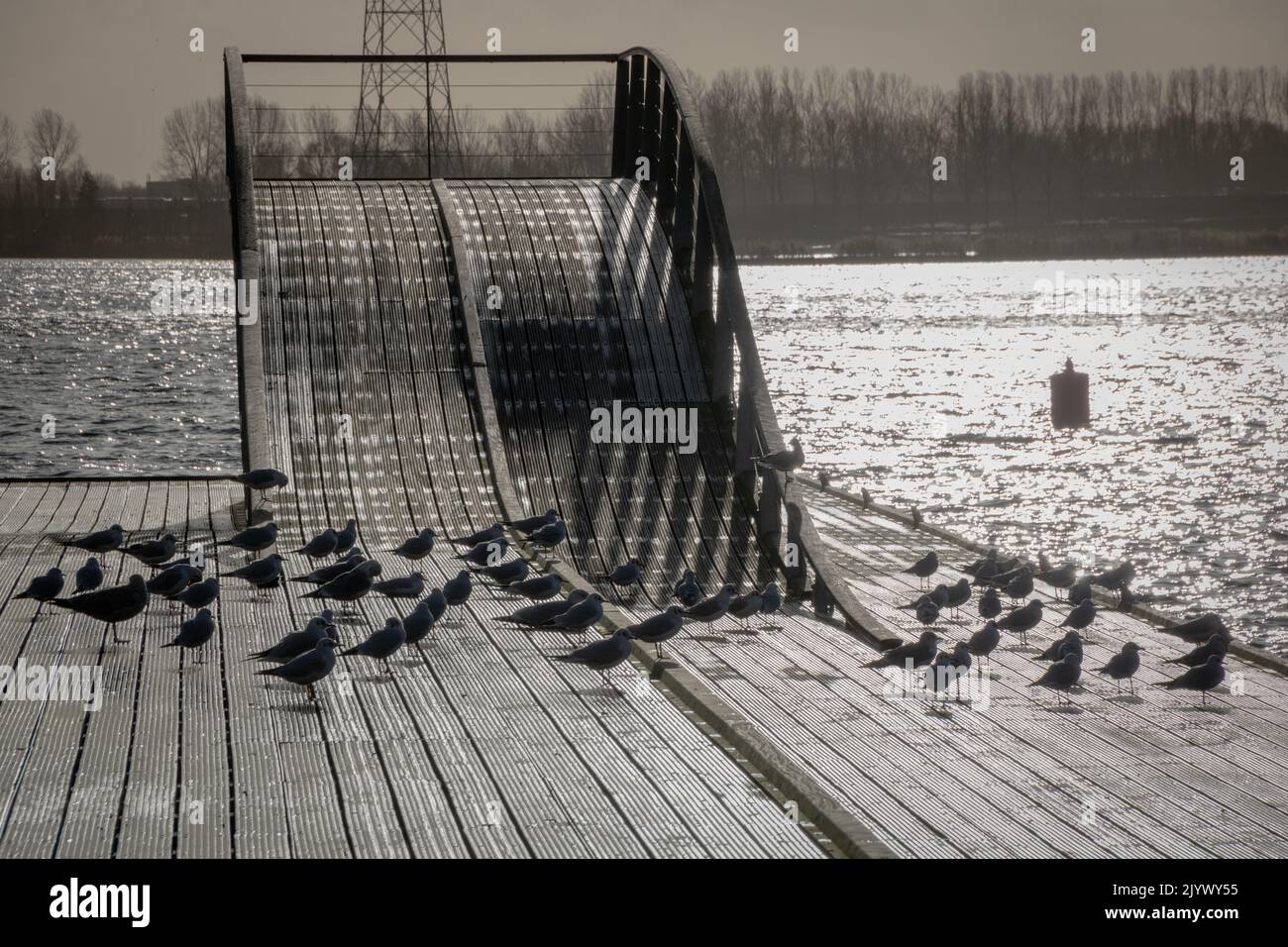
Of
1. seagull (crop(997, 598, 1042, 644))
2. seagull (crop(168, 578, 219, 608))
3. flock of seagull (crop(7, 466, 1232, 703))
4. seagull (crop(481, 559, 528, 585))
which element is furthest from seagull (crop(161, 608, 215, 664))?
seagull (crop(997, 598, 1042, 644))

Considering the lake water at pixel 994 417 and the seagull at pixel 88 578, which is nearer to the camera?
the seagull at pixel 88 578

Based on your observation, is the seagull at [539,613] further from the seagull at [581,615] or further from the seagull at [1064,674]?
the seagull at [1064,674]

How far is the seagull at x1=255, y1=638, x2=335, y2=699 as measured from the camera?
34.1ft

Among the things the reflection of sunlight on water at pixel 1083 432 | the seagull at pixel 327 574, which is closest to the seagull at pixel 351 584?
the seagull at pixel 327 574

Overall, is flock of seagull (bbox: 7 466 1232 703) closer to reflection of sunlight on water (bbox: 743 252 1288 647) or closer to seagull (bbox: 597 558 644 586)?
seagull (bbox: 597 558 644 586)

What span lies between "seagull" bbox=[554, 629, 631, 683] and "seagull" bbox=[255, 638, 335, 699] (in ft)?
5.62

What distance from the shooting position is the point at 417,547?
48.5 feet

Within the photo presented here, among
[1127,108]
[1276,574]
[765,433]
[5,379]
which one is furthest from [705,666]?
[1127,108]

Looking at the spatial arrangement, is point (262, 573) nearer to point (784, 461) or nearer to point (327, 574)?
point (327, 574)

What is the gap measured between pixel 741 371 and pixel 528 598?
4339 millimetres

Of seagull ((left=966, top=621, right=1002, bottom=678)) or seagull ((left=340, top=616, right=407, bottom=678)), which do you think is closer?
seagull ((left=340, top=616, right=407, bottom=678))

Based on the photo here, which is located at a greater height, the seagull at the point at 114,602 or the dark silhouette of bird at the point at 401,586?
the seagull at the point at 114,602

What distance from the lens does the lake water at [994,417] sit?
33.2 m

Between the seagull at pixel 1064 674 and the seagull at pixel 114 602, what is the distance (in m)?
6.51
